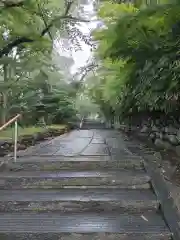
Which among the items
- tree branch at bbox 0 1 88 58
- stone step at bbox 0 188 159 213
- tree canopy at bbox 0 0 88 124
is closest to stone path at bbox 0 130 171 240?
stone step at bbox 0 188 159 213

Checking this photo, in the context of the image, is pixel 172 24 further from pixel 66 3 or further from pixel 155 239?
pixel 66 3

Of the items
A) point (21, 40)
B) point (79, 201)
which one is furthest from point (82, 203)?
point (21, 40)

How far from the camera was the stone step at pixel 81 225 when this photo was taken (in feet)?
10.7

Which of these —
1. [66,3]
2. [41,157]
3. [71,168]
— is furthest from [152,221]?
[66,3]

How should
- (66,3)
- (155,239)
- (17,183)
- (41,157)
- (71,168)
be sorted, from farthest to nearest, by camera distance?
(66,3)
(41,157)
(71,168)
(17,183)
(155,239)

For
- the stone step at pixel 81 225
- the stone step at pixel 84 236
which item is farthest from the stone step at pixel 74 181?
the stone step at pixel 84 236

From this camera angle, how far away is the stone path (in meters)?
3.31

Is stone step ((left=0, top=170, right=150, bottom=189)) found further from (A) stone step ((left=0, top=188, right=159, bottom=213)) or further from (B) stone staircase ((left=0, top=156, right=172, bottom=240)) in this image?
(A) stone step ((left=0, top=188, right=159, bottom=213))

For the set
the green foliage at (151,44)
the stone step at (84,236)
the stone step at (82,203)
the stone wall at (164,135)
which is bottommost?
the stone step at (84,236)

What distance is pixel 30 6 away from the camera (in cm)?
675

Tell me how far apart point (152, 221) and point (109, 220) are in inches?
17.8

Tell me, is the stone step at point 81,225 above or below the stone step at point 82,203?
below

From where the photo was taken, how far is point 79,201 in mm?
3871

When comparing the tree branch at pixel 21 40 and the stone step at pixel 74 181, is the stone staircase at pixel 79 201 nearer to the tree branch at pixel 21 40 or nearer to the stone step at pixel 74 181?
the stone step at pixel 74 181
